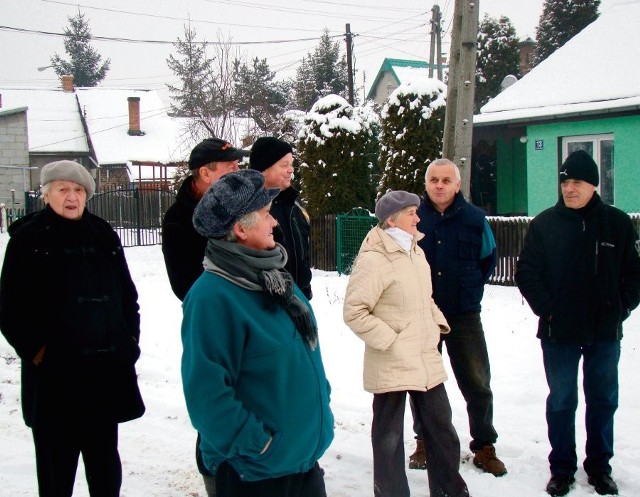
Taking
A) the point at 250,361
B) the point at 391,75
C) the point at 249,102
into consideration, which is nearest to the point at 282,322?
the point at 250,361

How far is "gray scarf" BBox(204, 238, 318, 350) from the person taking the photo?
245 centimetres

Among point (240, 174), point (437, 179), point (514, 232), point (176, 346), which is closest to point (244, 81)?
point (514, 232)

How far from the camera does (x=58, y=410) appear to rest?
11.3 feet

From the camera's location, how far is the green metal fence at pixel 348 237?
13516 millimetres

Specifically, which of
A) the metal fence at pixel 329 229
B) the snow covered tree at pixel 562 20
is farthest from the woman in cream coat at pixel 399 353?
the snow covered tree at pixel 562 20

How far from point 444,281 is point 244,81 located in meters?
20.2

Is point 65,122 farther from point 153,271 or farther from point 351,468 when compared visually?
point 351,468

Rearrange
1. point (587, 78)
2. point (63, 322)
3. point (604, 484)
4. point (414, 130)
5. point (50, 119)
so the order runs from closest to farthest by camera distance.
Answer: point (63, 322)
point (604, 484)
point (414, 130)
point (587, 78)
point (50, 119)

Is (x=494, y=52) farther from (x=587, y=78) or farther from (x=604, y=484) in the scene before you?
(x=604, y=484)

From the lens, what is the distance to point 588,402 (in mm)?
4262

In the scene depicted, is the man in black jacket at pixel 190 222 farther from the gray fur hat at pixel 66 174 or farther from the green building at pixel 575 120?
the green building at pixel 575 120

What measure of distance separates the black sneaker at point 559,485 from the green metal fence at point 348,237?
938 centimetres

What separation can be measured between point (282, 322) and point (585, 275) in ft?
7.84

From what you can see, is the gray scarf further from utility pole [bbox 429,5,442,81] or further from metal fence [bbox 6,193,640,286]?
utility pole [bbox 429,5,442,81]
